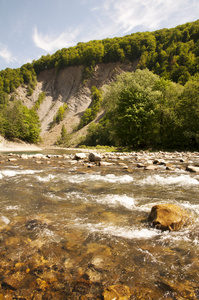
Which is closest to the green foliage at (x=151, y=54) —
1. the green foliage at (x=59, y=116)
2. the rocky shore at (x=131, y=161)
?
the green foliage at (x=59, y=116)

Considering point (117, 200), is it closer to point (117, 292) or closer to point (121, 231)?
point (121, 231)

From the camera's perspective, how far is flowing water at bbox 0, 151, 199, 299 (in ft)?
5.49

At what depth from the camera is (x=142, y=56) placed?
311ft

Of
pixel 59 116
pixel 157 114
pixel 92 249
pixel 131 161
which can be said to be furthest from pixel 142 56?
pixel 92 249

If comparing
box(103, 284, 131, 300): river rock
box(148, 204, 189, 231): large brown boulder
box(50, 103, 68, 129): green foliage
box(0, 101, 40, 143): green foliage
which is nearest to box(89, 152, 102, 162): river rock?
box(148, 204, 189, 231): large brown boulder

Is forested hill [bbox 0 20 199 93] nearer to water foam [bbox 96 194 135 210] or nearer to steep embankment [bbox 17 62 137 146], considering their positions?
steep embankment [bbox 17 62 137 146]

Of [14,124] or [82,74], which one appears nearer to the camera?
[14,124]

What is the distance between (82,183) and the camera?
20.0ft

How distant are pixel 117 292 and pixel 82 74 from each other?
129775 millimetres

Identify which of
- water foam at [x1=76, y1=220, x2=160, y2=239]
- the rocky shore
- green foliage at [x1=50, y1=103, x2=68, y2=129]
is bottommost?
the rocky shore

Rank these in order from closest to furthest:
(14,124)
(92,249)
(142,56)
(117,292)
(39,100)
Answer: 1. (117,292)
2. (92,249)
3. (14,124)
4. (142,56)
5. (39,100)

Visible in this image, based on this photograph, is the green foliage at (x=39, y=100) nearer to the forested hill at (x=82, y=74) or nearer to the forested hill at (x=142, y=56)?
the forested hill at (x=82, y=74)

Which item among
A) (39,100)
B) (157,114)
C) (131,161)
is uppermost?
(39,100)

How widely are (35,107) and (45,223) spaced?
124 meters
